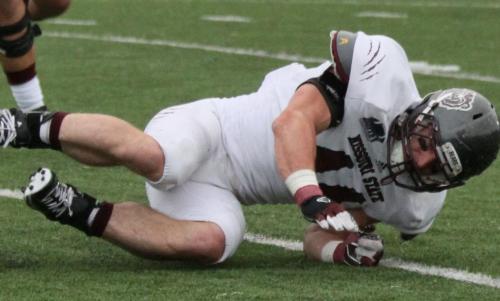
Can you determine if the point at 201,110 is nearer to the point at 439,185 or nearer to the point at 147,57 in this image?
the point at 439,185

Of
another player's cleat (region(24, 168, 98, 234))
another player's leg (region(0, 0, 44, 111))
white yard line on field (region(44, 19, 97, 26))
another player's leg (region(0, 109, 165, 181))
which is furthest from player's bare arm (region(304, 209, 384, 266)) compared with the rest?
white yard line on field (region(44, 19, 97, 26))

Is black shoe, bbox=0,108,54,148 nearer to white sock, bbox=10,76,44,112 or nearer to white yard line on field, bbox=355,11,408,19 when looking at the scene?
white sock, bbox=10,76,44,112

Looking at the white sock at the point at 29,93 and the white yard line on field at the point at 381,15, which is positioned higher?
the white sock at the point at 29,93

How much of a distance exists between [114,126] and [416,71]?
5.36 m

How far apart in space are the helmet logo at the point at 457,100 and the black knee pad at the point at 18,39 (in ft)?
7.00

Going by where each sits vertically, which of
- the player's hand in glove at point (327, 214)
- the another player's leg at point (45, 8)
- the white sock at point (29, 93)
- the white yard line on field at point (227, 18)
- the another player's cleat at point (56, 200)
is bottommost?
the white yard line on field at point (227, 18)

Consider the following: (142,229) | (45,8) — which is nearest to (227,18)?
(45,8)

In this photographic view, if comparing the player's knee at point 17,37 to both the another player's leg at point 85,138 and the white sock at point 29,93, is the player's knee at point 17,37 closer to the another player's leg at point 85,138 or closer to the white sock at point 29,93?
the white sock at point 29,93

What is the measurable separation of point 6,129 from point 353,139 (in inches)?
45.0

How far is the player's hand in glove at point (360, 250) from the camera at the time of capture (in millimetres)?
4918

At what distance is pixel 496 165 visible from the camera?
7.04m

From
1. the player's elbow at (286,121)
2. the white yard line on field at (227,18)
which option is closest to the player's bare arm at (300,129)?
the player's elbow at (286,121)

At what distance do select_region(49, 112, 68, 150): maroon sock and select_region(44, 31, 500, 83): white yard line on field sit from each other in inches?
201

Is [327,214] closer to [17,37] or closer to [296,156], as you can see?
[296,156]
